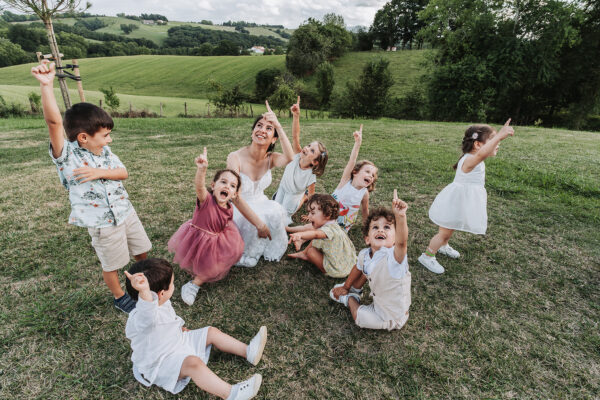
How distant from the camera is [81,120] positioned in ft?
7.04

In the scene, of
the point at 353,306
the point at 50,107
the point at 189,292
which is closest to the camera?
the point at 50,107

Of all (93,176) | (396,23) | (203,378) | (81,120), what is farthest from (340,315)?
(396,23)

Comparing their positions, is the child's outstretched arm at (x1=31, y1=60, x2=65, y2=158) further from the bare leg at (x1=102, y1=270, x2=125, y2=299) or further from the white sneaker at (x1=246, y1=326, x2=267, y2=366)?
the white sneaker at (x1=246, y1=326, x2=267, y2=366)

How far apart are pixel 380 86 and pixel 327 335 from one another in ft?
98.0

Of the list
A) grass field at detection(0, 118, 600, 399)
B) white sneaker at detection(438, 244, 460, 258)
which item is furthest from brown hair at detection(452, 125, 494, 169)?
grass field at detection(0, 118, 600, 399)

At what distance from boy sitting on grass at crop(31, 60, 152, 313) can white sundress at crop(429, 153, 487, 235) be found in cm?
347

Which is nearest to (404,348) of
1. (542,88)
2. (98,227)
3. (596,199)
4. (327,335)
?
(327,335)

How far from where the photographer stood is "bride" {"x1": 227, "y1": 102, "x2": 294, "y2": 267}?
10.9ft

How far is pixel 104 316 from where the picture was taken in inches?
101

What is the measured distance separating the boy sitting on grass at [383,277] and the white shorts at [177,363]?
1.34 metres

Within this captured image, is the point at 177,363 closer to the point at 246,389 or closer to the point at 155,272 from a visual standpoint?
the point at 246,389

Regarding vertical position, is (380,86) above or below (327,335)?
above

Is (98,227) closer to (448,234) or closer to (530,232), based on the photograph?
(448,234)

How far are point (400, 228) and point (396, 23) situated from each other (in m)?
69.3
